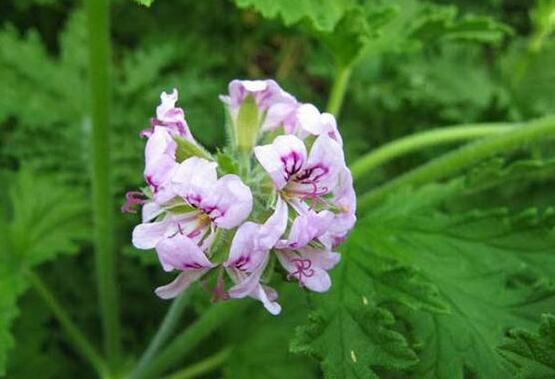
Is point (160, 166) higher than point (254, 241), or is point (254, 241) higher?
point (160, 166)

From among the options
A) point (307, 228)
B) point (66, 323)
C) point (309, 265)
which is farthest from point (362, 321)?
point (66, 323)

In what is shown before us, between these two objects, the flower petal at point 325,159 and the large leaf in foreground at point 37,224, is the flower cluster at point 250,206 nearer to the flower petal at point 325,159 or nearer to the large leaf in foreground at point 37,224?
the flower petal at point 325,159

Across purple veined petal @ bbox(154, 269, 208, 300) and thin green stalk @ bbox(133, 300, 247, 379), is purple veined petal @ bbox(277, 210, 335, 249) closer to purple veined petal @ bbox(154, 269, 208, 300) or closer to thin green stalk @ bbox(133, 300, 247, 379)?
purple veined petal @ bbox(154, 269, 208, 300)

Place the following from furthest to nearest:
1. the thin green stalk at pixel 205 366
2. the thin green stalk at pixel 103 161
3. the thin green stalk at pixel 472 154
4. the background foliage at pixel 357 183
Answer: the thin green stalk at pixel 205 366
the thin green stalk at pixel 472 154
the thin green stalk at pixel 103 161
the background foliage at pixel 357 183

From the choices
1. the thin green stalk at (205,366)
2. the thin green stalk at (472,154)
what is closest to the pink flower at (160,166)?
the thin green stalk at (472,154)

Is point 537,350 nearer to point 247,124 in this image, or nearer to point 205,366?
point 247,124

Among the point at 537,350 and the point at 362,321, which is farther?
the point at 362,321
